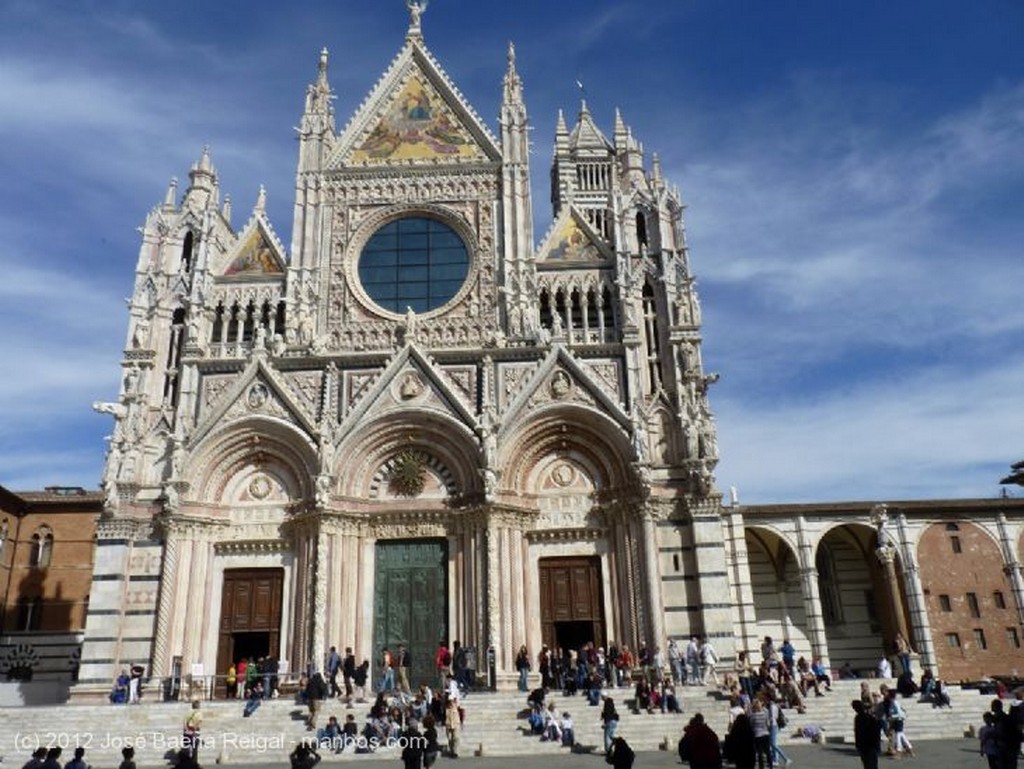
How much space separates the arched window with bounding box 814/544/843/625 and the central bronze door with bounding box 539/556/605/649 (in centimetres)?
1620

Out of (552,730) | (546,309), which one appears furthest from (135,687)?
(546,309)

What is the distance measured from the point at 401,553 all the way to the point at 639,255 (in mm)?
12133

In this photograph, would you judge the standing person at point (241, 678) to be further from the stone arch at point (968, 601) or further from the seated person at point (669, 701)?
the stone arch at point (968, 601)

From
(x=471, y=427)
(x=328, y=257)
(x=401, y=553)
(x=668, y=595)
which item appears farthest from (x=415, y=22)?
(x=668, y=595)

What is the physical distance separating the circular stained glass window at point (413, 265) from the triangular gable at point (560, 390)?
14.7ft

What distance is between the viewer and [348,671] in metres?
19.8

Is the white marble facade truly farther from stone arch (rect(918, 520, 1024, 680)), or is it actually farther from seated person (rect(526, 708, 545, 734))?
stone arch (rect(918, 520, 1024, 680))

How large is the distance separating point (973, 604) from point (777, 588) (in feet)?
25.4

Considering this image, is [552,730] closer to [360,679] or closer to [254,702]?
[360,679]

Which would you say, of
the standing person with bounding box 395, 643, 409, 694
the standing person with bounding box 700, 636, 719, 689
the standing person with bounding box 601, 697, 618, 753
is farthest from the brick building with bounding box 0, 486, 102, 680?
the standing person with bounding box 601, 697, 618, 753

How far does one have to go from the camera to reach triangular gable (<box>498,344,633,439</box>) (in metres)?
24.0

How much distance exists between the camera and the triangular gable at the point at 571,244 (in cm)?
2662

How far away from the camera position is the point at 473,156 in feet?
93.3

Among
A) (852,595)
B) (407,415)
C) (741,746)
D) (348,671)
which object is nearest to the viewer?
(741,746)
